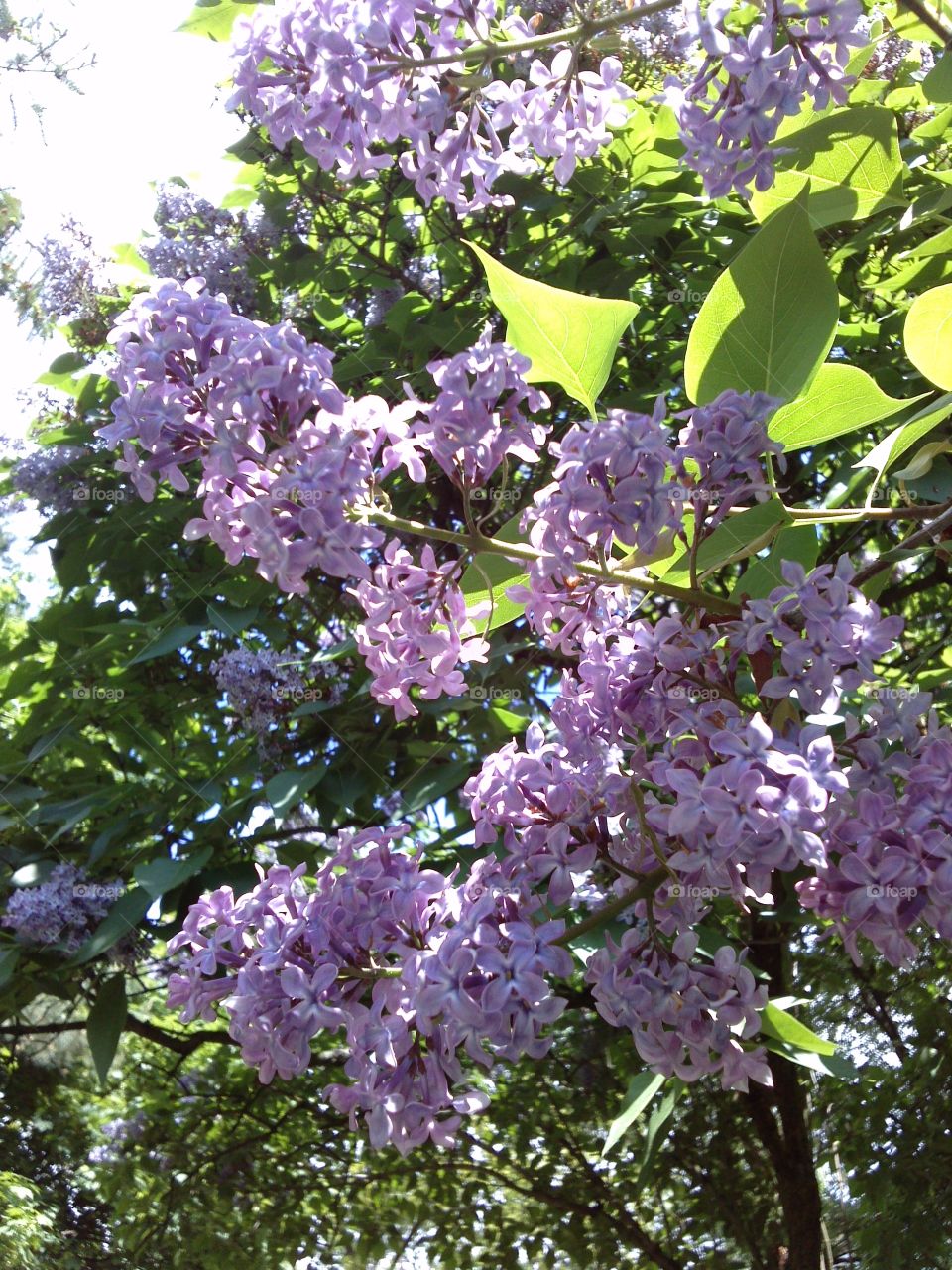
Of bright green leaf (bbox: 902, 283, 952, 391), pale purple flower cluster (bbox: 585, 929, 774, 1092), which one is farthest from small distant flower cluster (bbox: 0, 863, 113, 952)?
bright green leaf (bbox: 902, 283, 952, 391)

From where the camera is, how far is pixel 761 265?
19.3 inches

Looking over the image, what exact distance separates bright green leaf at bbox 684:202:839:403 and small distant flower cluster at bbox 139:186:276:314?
110 cm

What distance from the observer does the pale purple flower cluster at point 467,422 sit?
0.49 metres

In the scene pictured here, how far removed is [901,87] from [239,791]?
103cm

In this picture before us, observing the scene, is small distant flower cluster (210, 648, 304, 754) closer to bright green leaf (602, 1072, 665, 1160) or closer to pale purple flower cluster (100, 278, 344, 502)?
bright green leaf (602, 1072, 665, 1160)

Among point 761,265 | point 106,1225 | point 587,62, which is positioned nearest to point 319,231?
point 587,62

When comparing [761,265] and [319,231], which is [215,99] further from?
[761,265]

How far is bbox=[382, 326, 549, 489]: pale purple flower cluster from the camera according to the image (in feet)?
1.62
